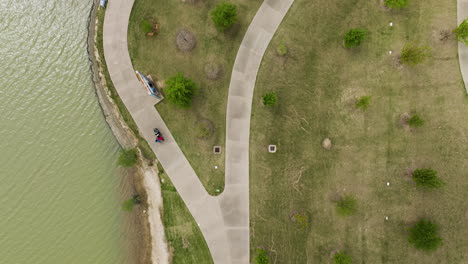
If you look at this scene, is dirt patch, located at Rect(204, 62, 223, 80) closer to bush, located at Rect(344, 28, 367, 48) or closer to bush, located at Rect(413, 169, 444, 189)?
bush, located at Rect(344, 28, 367, 48)

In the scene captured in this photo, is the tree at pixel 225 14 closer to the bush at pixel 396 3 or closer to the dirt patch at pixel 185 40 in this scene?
the dirt patch at pixel 185 40

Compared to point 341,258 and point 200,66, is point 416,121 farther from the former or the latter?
point 200,66

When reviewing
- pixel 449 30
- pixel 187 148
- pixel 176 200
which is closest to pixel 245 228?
pixel 176 200

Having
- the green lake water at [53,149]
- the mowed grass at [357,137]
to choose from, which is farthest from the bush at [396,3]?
the green lake water at [53,149]

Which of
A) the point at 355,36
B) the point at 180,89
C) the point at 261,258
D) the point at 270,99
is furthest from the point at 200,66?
the point at 261,258

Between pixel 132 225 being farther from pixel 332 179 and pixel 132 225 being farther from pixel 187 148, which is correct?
pixel 332 179

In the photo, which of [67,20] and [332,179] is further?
[67,20]
